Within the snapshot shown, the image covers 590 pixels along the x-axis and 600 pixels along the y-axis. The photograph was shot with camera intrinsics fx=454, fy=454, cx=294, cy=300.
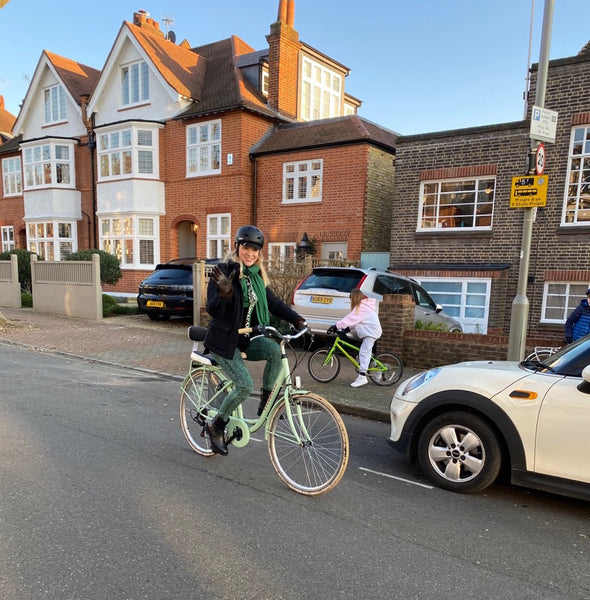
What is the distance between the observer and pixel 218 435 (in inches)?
151

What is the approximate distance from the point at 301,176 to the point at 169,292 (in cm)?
733

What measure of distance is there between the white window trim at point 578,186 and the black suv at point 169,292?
28.6 ft

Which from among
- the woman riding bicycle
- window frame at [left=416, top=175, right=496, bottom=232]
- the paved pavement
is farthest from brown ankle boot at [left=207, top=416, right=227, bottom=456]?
window frame at [left=416, top=175, right=496, bottom=232]

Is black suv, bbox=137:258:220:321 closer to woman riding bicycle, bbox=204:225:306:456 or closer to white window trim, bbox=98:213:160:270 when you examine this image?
woman riding bicycle, bbox=204:225:306:456

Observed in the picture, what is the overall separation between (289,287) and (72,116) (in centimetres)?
1784

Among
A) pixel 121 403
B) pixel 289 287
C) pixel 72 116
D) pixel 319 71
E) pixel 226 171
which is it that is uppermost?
pixel 319 71

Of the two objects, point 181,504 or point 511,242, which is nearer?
Result: point 181,504

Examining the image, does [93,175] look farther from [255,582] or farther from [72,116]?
[255,582]

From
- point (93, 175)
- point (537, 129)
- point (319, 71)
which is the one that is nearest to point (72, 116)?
point (93, 175)

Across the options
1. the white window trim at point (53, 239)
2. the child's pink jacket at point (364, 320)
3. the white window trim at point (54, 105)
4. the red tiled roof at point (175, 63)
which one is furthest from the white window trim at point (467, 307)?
the white window trim at point (54, 105)

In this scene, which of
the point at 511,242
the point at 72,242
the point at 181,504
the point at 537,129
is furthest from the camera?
the point at 72,242

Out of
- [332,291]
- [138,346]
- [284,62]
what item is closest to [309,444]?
[332,291]

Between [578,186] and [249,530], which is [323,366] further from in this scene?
[578,186]

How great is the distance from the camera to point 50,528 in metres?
2.88
